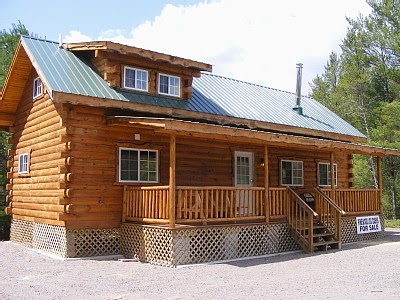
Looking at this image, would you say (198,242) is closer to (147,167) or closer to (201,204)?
(201,204)

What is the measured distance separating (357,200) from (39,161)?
1103 cm

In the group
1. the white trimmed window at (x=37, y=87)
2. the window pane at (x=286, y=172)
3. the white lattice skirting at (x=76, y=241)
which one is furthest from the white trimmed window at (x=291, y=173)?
the white trimmed window at (x=37, y=87)

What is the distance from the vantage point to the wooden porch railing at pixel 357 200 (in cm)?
1638

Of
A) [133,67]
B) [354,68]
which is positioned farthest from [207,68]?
[354,68]

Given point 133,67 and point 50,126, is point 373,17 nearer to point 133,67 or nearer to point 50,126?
point 133,67

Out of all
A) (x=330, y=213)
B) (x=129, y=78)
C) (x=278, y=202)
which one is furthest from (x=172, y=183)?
(x=330, y=213)

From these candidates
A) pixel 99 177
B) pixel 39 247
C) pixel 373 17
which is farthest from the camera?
pixel 373 17

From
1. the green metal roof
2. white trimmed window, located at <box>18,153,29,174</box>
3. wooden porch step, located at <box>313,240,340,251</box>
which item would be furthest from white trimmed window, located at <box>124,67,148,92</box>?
wooden porch step, located at <box>313,240,340,251</box>

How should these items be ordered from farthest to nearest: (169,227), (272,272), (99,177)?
(99,177)
(169,227)
(272,272)

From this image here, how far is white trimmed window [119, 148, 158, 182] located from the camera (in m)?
13.4

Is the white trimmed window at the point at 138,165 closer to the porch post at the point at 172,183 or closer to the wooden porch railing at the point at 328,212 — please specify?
the porch post at the point at 172,183

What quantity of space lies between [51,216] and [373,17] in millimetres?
26393

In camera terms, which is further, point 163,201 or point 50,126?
point 50,126

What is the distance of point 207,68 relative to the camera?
623 inches
